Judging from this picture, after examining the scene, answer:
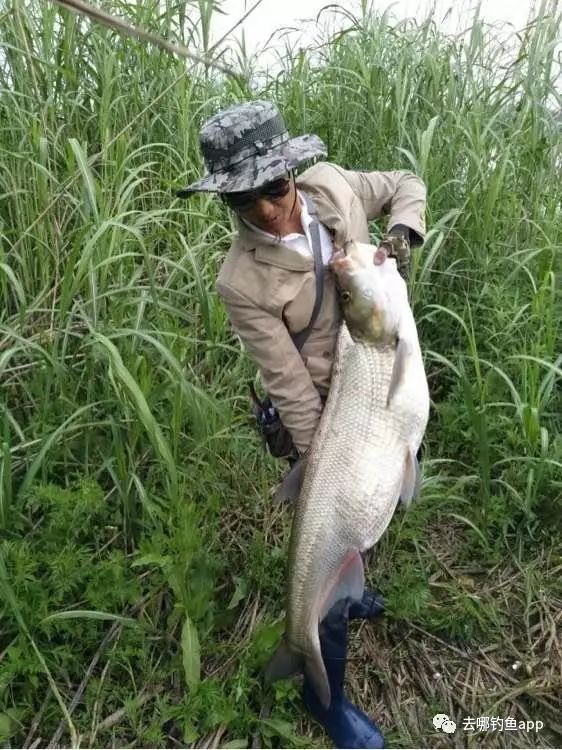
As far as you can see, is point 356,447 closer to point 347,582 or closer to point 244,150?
point 347,582

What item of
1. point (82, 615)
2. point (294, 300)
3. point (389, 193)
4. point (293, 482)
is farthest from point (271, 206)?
point (82, 615)

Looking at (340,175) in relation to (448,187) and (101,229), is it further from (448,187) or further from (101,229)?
(448,187)

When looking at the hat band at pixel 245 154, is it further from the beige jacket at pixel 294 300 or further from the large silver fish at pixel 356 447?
the large silver fish at pixel 356 447

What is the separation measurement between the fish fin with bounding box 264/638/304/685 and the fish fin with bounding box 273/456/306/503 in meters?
0.45

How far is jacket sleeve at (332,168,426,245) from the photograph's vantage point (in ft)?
7.70

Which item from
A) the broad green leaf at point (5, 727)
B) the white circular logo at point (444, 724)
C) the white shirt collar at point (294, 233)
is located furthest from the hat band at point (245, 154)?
the white circular logo at point (444, 724)

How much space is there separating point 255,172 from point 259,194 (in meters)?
0.06

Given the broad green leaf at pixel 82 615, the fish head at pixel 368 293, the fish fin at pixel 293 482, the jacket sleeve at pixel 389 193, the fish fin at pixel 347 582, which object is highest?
the jacket sleeve at pixel 389 193

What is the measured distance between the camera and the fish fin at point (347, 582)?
2.20 m

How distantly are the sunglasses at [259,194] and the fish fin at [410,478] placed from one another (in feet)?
2.76

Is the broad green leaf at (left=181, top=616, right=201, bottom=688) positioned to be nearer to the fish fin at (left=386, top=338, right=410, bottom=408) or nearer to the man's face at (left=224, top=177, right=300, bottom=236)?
the fish fin at (left=386, top=338, right=410, bottom=408)

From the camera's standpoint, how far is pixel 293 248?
7.06ft

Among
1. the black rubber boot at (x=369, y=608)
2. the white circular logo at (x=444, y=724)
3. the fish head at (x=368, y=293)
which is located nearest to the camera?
the fish head at (x=368, y=293)

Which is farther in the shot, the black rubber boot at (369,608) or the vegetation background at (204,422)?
the black rubber boot at (369,608)
